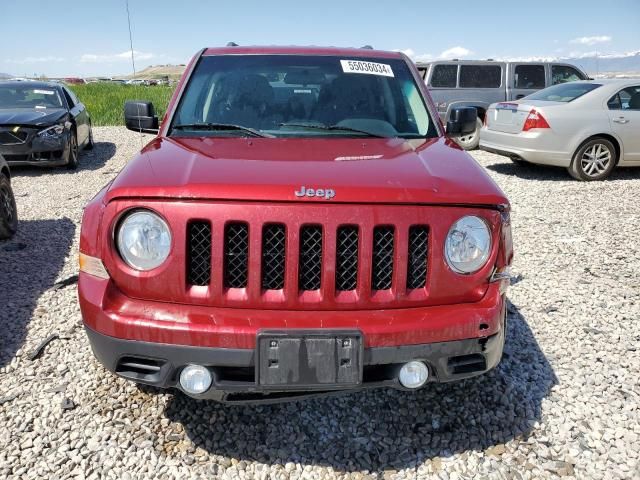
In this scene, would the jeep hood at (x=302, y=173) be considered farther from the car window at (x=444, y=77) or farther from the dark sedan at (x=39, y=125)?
the car window at (x=444, y=77)

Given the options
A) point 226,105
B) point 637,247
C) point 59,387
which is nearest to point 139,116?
point 226,105

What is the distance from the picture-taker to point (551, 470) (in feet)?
7.77

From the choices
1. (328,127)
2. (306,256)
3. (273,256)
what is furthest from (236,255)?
(328,127)

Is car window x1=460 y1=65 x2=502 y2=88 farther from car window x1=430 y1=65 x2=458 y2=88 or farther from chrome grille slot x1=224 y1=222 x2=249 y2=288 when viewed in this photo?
chrome grille slot x1=224 y1=222 x2=249 y2=288

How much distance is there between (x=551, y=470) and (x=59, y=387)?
255 cm

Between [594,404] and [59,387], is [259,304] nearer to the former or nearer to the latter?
[59,387]

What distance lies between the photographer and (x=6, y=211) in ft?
18.4

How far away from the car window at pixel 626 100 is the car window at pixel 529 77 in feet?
11.0

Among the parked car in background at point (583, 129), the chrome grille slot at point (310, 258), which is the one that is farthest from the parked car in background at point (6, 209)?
the parked car in background at point (583, 129)

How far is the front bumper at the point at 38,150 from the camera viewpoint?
868 cm

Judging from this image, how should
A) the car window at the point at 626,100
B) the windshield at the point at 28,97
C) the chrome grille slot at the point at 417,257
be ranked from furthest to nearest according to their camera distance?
the windshield at the point at 28,97 → the car window at the point at 626,100 → the chrome grille slot at the point at 417,257

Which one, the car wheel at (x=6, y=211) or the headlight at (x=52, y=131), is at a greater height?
the headlight at (x=52, y=131)

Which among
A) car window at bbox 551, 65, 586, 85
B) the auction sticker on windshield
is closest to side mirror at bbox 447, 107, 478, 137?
the auction sticker on windshield

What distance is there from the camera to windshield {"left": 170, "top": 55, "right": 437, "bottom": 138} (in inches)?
123
